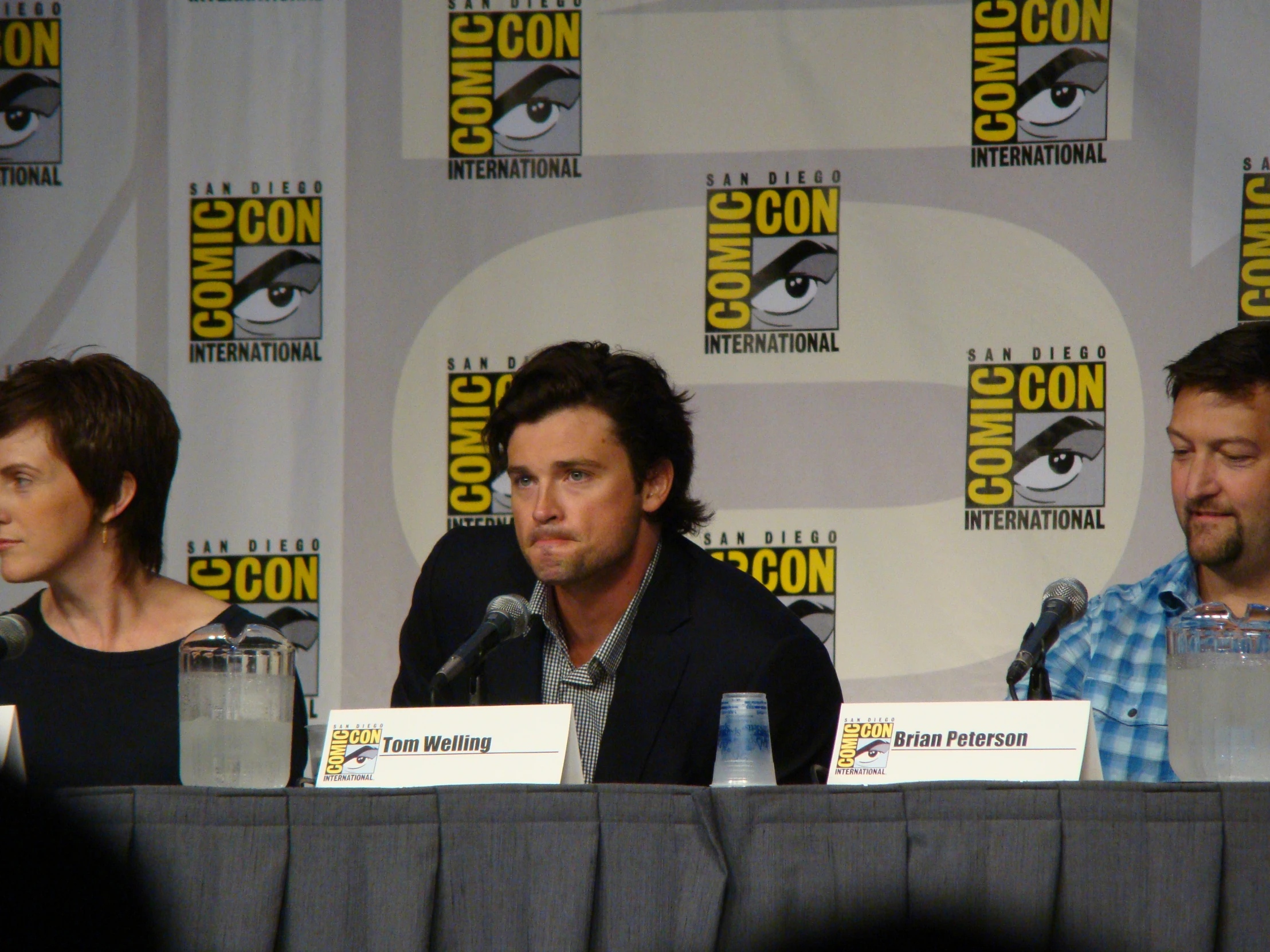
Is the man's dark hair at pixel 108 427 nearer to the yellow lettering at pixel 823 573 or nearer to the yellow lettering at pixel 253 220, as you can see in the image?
the yellow lettering at pixel 253 220

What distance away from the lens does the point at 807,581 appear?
10.7ft

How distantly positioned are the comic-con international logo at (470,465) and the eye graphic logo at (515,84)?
0.53m

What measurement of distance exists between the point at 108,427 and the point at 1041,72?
2.13 metres

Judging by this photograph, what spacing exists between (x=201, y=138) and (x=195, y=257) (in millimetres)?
285

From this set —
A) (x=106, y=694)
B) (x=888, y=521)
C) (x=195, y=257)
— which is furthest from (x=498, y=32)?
(x=106, y=694)

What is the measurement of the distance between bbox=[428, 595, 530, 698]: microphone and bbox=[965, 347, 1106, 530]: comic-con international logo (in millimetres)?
1522

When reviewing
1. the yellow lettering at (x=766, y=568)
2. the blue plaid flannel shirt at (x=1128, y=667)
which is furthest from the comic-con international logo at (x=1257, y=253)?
the yellow lettering at (x=766, y=568)

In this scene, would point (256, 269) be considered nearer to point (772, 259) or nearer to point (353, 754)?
point (772, 259)

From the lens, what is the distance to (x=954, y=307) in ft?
→ 10.6

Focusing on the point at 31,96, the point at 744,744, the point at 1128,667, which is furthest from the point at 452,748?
the point at 31,96

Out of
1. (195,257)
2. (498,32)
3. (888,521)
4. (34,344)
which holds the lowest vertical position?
(888,521)

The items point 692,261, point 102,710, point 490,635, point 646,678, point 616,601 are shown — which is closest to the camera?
point 490,635

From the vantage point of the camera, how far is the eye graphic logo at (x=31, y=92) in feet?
11.5

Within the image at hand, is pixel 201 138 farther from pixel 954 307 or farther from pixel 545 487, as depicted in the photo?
pixel 954 307
